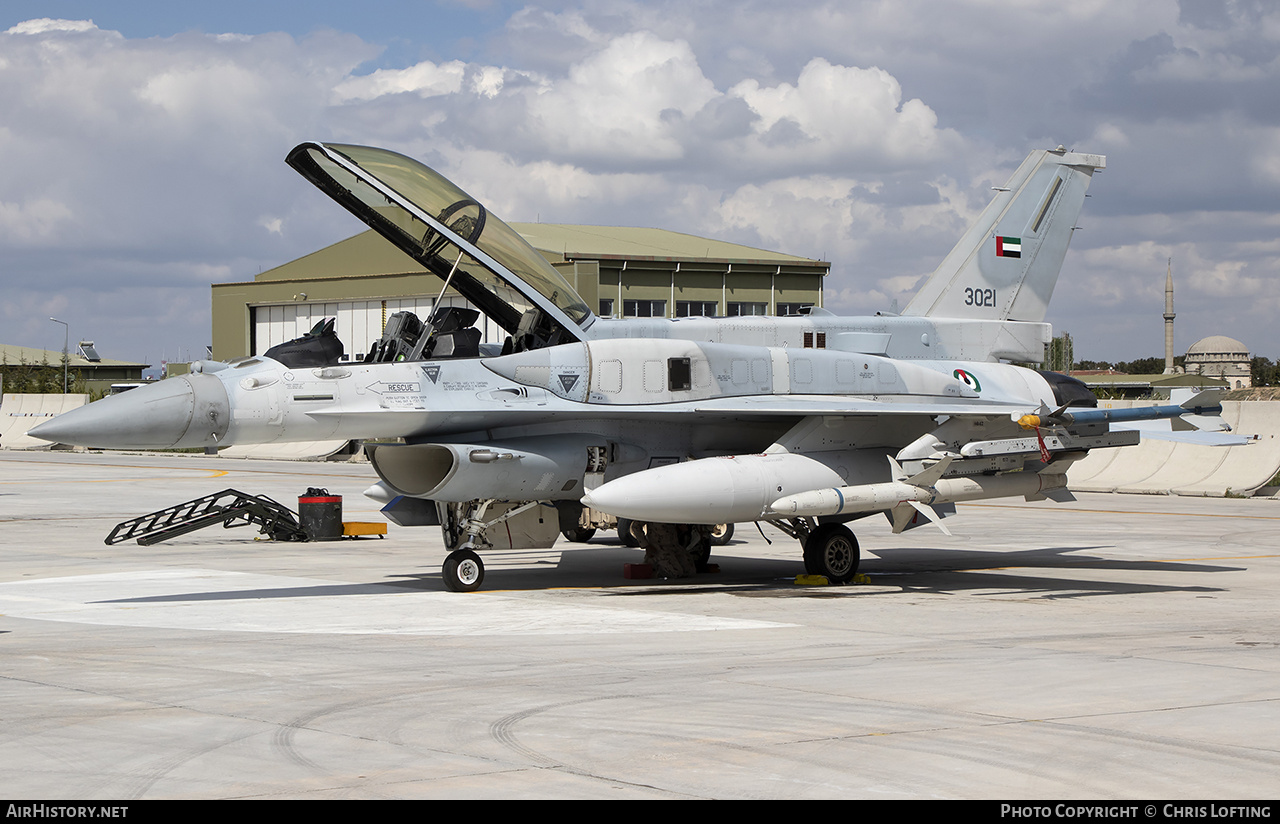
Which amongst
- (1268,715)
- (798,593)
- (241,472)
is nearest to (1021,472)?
(798,593)

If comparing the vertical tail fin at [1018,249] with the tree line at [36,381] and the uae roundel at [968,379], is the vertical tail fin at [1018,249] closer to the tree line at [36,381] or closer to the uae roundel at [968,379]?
the uae roundel at [968,379]

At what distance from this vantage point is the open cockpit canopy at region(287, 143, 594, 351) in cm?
1339

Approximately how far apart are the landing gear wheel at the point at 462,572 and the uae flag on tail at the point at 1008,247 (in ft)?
28.2

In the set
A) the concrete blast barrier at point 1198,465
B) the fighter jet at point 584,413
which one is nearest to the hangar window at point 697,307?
the concrete blast barrier at point 1198,465

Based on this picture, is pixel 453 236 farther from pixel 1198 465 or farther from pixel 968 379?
pixel 1198 465

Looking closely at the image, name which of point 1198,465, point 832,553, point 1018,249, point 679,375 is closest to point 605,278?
point 1198,465

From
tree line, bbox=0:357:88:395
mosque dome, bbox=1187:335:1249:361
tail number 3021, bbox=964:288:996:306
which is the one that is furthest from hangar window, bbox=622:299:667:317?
mosque dome, bbox=1187:335:1249:361

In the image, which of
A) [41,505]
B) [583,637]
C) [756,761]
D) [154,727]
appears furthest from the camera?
[41,505]

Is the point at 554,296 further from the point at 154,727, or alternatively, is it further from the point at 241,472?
the point at 241,472

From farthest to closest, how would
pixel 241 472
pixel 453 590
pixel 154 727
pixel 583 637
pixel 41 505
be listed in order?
pixel 241 472
pixel 41 505
pixel 453 590
pixel 583 637
pixel 154 727

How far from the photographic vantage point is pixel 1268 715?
24.8 ft

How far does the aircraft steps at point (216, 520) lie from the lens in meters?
19.0
